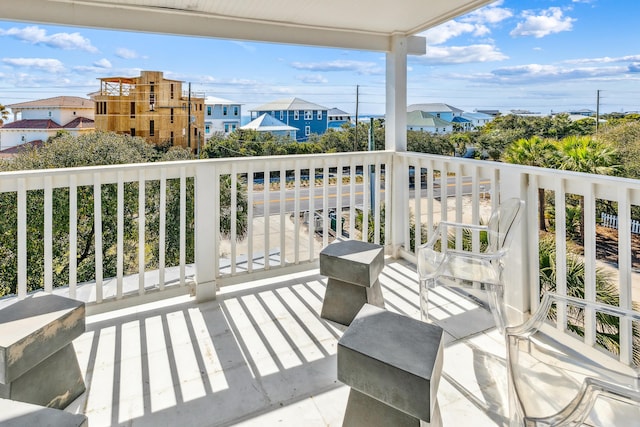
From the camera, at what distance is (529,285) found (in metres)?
2.41

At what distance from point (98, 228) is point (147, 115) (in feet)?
6.61

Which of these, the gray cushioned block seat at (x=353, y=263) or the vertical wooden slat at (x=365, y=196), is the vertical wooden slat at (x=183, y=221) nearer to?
the gray cushioned block seat at (x=353, y=263)

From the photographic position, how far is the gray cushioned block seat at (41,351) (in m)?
1.48

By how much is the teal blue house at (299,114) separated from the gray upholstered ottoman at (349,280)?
131 inches

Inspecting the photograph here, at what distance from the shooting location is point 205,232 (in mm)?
2822

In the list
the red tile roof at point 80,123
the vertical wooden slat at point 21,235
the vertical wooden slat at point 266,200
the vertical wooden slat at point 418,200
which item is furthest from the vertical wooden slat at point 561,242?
the red tile roof at point 80,123

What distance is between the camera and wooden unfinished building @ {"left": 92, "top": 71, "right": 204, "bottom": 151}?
165 inches

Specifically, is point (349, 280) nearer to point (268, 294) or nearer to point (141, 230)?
point (268, 294)

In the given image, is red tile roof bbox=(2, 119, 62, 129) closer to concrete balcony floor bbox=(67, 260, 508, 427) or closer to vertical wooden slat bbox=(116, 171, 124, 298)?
vertical wooden slat bbox=(116, 171, 124, 298)

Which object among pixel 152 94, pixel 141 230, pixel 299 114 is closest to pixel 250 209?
pixel 141 230

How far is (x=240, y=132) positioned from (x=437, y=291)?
145 inches

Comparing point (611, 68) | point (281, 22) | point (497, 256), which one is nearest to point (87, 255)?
point (281, 22)

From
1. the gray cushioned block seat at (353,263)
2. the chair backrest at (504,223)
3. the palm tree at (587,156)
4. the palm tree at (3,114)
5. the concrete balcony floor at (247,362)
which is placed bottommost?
the concrete balcony floor at (247,362)

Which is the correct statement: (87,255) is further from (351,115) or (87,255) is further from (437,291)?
(437,291)
